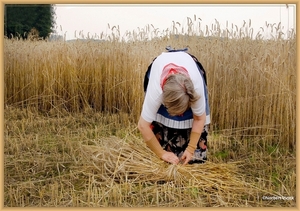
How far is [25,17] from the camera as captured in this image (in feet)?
7.97

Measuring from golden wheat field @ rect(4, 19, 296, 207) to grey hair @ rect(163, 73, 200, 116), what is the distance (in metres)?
0.49

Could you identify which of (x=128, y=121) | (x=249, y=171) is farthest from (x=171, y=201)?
(x=128, y=121)

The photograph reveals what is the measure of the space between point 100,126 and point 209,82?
89 centimetres

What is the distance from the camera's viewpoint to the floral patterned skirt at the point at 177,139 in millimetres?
2314

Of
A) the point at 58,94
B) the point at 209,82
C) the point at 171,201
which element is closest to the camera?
the point at 171,201

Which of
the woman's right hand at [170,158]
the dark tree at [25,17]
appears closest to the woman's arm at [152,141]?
the woman's right hand at [170,158]

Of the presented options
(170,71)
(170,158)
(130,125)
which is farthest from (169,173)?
(130,125)

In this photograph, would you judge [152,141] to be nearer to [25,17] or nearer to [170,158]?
[170,158]

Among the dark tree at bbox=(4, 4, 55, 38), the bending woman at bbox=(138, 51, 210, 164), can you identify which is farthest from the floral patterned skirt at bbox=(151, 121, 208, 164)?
the dark tree at bbox=(4, 4, 55, 38)

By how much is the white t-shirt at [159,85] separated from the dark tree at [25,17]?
73cm

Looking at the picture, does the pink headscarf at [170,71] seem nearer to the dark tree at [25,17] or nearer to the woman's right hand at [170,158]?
the woman's right hand at [170,158]

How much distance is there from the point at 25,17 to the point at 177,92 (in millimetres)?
1239

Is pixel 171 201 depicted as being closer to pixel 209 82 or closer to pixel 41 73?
pixel 209 82

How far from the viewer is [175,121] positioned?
7.18ft
